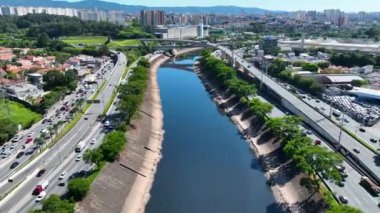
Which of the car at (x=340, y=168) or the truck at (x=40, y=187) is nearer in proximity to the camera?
the truck at (x=40, y=187)

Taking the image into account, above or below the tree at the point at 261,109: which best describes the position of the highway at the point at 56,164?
below

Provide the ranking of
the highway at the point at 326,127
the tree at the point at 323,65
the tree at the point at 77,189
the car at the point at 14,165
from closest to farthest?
the tree at the point at 77,189
the highway at the point at 326,127
the car at the point at 14,165
the tree at the point at 323,65

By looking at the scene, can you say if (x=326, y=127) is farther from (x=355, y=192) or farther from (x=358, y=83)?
(x=358, y=83)

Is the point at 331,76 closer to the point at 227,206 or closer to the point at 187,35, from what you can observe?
the point at 227,206

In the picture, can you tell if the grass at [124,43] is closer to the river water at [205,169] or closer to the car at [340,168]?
the river water at [205,169]

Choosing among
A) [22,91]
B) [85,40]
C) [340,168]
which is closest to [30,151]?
[22,91]

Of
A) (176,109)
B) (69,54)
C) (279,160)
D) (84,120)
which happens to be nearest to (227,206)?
(279,160)

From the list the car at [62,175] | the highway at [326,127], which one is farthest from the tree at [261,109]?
the car at [62,175]
